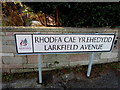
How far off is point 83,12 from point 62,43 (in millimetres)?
887

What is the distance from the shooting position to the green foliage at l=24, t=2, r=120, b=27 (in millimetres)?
2162

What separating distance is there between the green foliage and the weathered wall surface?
0.18 m

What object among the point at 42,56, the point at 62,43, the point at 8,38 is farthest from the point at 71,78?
the point at 8,38

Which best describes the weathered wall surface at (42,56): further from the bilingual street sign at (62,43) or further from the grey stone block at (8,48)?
the bilingual street sign at (62,43)

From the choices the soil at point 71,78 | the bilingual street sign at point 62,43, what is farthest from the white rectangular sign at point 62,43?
the soil at point 71,78

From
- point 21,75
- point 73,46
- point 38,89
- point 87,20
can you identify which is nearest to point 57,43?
point 73,46

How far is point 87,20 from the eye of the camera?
2.28 m

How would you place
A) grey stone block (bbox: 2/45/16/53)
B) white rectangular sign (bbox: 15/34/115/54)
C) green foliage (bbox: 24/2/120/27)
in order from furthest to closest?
grey stone block (bbox: 2/45/16/53)
green foliage (bbox: 24/2/120/27)
white rectangular sign (bbox: 15/34/115/54)

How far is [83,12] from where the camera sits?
7.41 ft

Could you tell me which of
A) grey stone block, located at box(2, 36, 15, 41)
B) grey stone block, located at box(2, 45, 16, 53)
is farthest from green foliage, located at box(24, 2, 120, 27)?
grey stone block, located at box(2, 45, 16, 53)

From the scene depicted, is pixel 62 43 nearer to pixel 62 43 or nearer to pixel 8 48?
pixel 62 43

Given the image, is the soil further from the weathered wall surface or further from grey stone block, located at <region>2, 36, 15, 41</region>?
grey stone block, located at <region>2, 36, 15, 41</region>

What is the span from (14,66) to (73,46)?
1.54 m

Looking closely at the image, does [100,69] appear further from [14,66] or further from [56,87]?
[14,66]
